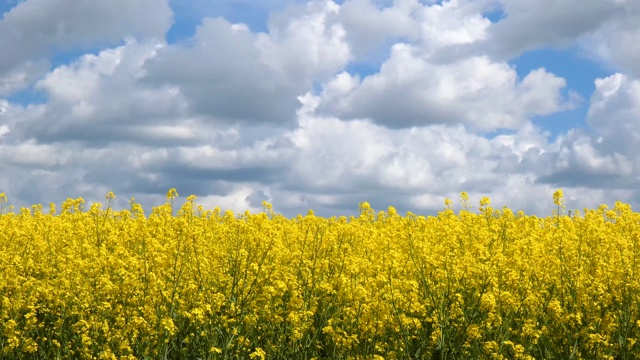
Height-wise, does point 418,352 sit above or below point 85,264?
below

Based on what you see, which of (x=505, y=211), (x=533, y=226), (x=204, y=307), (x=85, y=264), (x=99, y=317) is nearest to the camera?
(x=204, y=307)

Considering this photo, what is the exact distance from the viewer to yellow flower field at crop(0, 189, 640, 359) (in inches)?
296

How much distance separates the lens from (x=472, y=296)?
8406 mm

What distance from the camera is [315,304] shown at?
8.09 meters

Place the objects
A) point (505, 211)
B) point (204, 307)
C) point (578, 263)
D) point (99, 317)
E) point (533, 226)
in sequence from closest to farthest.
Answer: point (204, 307), point (99, 317), point (578, 263), point (505, 211), point (533, 226)

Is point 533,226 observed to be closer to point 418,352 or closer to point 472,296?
point 472,296

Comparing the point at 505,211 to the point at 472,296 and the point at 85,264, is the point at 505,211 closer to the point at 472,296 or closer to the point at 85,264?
the point at 472,296

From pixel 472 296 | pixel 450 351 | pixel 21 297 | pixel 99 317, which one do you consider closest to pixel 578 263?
pixel 472 296

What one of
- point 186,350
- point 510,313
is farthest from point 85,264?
point 510,313

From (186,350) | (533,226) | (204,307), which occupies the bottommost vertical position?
(186,350)

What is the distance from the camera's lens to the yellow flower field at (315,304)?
7.51m

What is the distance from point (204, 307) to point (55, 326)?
2.28 metres

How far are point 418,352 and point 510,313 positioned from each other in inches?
49.6

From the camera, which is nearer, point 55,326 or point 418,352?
point 418,352
